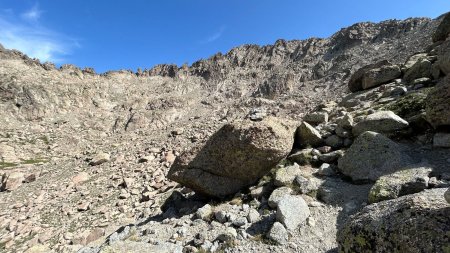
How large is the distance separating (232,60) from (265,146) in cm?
9797

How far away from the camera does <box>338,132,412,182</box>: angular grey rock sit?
8.60 metres

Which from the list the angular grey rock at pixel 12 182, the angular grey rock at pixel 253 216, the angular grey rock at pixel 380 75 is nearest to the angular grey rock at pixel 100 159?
the angular grey rock at pixel 12 182

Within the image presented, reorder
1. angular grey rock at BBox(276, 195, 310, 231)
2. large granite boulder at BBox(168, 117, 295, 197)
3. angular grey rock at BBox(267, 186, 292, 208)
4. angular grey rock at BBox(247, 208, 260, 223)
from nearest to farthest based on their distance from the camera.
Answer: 1. angular grey rock at BBox(276, 195, 310, 231)
2. angular grey rock at BBox(247, 208, 260, 223)
3. angular grey rock at BBox(267, 186, 292, 208)
4. large granite boulder at BBox(168, 117, 295, 197)

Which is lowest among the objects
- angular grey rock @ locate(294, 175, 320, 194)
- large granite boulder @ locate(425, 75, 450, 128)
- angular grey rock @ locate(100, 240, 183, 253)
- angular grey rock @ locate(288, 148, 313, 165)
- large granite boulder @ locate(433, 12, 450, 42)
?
angular grey rock @ locate(100, 240, 183, 253)

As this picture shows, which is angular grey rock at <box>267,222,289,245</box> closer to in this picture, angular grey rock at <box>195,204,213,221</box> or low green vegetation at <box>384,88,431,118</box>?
angular grey rock at <box>195,204,213,221</box>

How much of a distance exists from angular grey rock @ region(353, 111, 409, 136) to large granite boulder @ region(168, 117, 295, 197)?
2.76m

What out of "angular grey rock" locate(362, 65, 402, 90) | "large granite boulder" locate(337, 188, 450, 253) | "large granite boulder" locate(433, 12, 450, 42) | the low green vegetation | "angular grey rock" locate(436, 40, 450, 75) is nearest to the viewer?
"large granite boulder" locate(337, 188, 450, 253)

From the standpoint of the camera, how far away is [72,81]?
84500mm

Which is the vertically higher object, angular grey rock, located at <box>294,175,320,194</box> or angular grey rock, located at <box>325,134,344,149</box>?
angular grey rock, located at <box>325,134,344,149</box>

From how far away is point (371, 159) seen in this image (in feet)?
29.6

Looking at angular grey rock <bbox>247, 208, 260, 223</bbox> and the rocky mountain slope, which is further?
angular grey rock <bbox>247, 208, 260, 223</bbox>


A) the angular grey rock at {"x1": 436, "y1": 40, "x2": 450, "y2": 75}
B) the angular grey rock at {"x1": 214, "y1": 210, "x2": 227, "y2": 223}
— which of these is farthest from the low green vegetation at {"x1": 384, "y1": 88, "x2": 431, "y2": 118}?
the angular grey rock at {"x1": 214, "y1": 210, "x2": 227, "y2": 223}

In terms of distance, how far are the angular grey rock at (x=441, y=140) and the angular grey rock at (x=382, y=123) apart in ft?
4.56

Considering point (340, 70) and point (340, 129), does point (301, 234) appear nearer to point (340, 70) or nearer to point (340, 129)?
point (340, 129)
